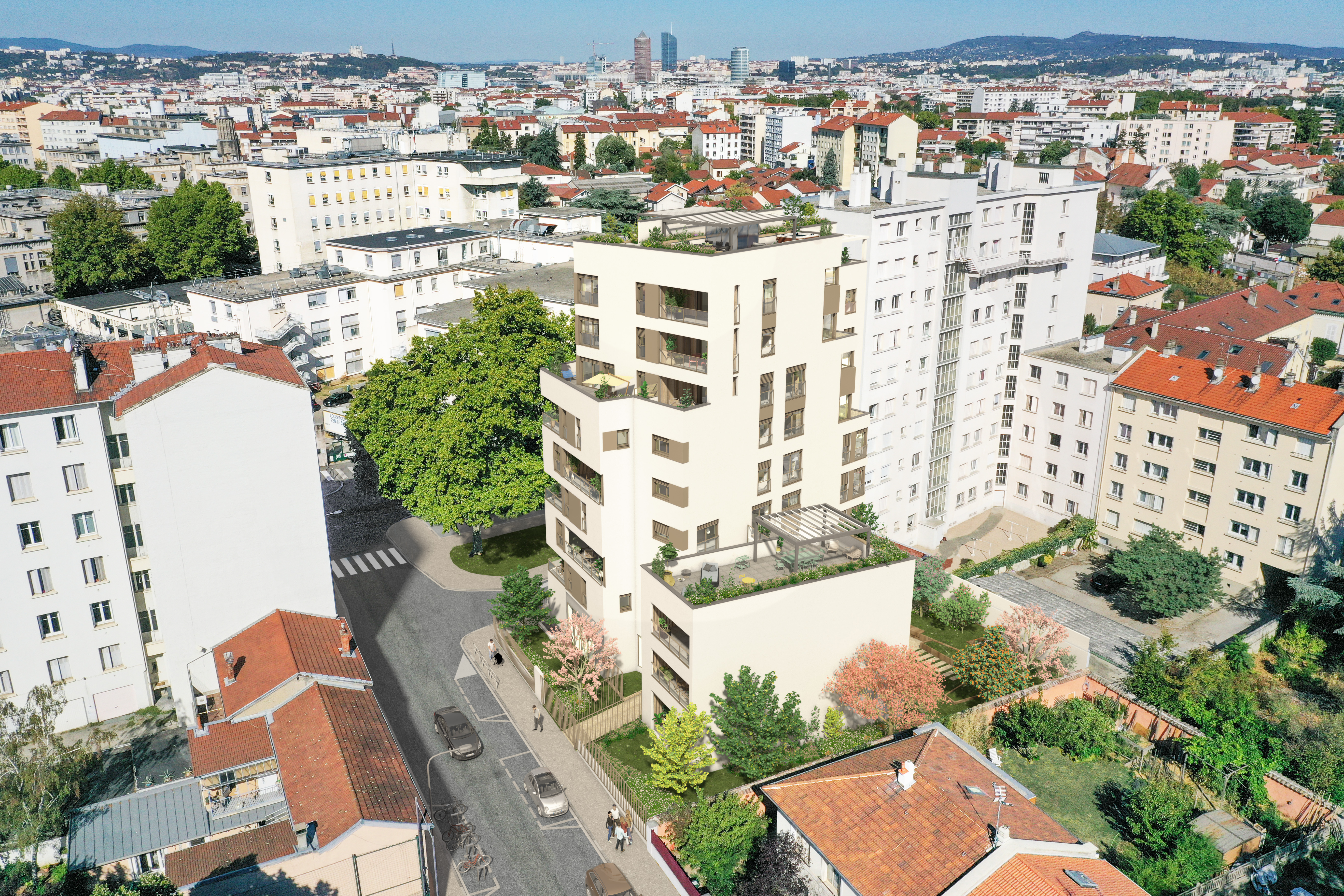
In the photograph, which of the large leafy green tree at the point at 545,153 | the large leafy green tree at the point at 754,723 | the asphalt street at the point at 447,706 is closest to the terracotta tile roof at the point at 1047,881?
the large leafy green tree at the point at 754,723

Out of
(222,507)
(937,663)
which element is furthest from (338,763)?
(937,663)

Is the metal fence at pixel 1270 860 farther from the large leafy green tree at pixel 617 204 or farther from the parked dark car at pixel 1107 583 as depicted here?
the large leafy green tree at pixel 617 204

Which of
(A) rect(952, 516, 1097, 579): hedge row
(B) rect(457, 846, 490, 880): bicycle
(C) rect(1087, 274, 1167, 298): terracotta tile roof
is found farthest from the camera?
(C) rect(1087, 274, 1167, 298): terracotta tile roof

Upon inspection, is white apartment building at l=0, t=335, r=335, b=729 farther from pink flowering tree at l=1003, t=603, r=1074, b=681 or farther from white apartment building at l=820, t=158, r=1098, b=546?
pink flowering tree at l=1003, t=603, r=1074, b=681

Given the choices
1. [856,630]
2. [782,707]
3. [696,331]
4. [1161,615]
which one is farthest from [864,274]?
[1161,615]

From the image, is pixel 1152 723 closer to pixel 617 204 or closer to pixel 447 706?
pixel 447 706

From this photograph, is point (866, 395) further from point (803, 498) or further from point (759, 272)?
point (759, 272)

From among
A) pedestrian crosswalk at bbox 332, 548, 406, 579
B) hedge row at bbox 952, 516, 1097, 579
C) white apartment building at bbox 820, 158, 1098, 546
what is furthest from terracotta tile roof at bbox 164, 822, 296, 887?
hedge row at bbox 952, 516, 1097, 579
